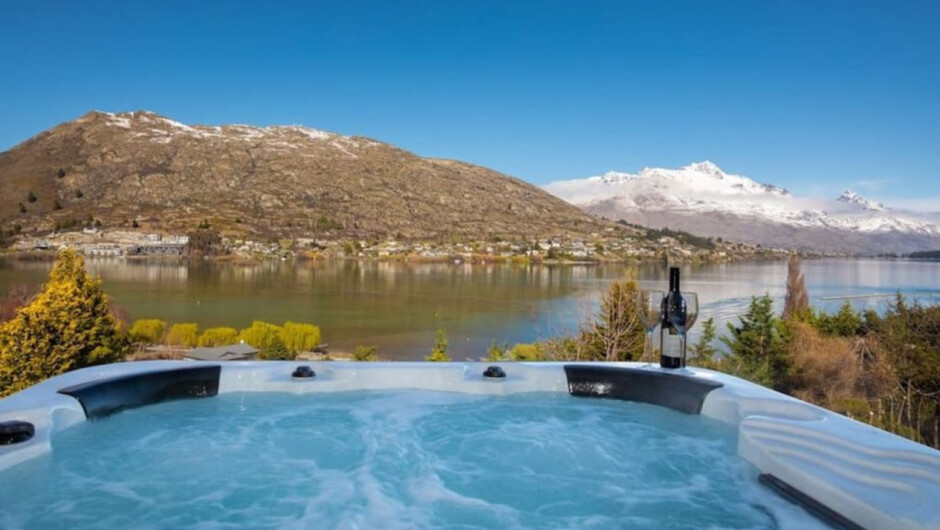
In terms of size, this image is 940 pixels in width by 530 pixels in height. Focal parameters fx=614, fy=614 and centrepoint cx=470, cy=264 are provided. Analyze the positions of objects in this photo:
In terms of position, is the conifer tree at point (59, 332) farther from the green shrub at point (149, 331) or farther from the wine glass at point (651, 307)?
the green shrub at point (149, 331)

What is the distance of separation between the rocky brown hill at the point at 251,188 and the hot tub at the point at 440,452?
68078 millimetres

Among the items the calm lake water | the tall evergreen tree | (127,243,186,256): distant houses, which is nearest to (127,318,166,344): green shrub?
the calm lake water

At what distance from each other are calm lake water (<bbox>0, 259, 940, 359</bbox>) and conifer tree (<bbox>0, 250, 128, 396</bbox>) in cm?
1037

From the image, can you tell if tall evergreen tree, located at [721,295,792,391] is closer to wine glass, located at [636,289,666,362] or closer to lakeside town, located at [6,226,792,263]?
wine glass, located at [636,289,666,362]

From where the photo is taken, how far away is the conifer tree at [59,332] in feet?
23.0

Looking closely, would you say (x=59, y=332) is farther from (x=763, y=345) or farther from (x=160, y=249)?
(x=160, y=249)

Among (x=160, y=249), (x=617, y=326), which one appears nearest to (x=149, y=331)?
(x=617, y=326)

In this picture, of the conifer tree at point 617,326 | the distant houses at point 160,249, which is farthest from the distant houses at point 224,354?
the distant houses at point 160,249

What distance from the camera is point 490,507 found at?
1821 mm

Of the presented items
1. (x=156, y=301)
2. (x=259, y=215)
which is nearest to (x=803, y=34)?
(x=156, y=301)

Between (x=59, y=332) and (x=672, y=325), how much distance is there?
757cm

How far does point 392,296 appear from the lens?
3844 cm

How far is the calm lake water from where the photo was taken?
26188mm

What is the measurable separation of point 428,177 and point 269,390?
8485 centimetres
